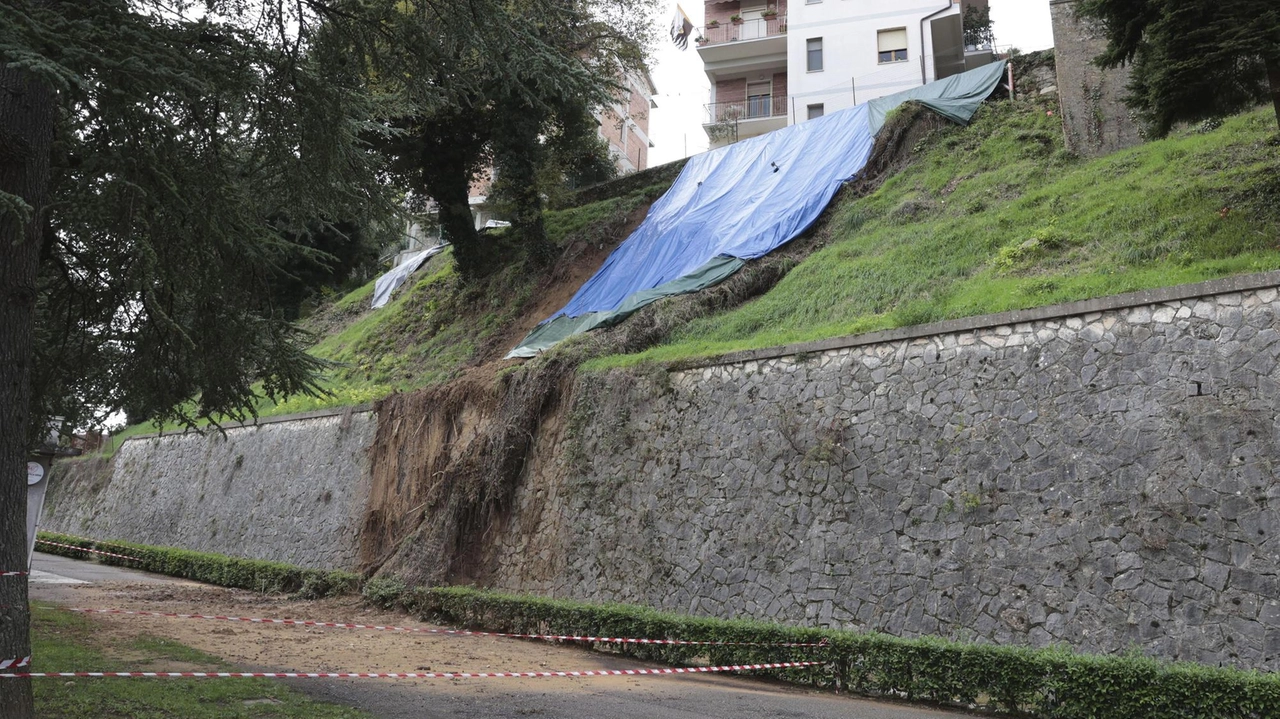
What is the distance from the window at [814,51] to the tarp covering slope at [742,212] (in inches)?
389

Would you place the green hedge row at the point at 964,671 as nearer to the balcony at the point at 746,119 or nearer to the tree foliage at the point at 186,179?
the tree foliage at the point at 186,179

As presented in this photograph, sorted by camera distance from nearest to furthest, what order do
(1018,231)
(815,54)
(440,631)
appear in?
(440,631) < (1018,231) < (815,54)

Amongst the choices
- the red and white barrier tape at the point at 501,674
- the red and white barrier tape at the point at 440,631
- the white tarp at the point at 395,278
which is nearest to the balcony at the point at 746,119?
the white tarp at the point at 395,278

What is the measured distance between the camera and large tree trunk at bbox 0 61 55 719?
605 cm

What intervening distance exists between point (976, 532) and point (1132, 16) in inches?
248

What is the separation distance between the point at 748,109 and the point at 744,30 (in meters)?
2.73

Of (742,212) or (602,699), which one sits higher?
(742,212)

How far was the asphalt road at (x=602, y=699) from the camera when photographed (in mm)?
7750

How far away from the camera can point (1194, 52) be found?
32.4ft

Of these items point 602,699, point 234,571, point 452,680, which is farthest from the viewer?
point 234,571

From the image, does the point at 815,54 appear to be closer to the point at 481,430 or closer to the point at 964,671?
the point at 481,430

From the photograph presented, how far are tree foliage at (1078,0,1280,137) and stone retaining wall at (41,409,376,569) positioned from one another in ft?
47.0

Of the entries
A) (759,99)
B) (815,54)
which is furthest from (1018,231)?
(759,99)

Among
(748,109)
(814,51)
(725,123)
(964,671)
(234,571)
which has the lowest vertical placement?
(964,671)
